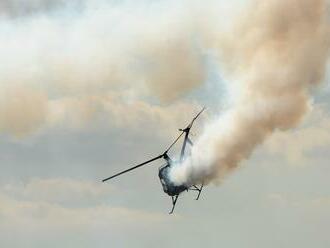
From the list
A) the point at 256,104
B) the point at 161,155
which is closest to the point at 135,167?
the point at 161,155

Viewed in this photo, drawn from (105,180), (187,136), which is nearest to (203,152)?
(187,136)

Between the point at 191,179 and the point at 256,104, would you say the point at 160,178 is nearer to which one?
the point at 191,179

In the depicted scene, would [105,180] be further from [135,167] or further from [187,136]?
[187,136]

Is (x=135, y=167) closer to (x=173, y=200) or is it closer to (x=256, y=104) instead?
(x=173, y=200)

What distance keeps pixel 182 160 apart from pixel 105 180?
12.2 m

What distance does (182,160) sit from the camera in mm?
146000

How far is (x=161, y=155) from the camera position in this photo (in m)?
147

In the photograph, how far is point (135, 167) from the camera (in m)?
146

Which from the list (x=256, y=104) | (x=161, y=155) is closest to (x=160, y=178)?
(x=161, y=155)

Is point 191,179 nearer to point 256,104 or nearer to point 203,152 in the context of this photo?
point 203,152

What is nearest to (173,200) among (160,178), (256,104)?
(160,178)

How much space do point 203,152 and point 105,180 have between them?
50.9 feet

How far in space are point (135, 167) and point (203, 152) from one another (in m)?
10.7

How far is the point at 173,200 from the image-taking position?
5802 inches
